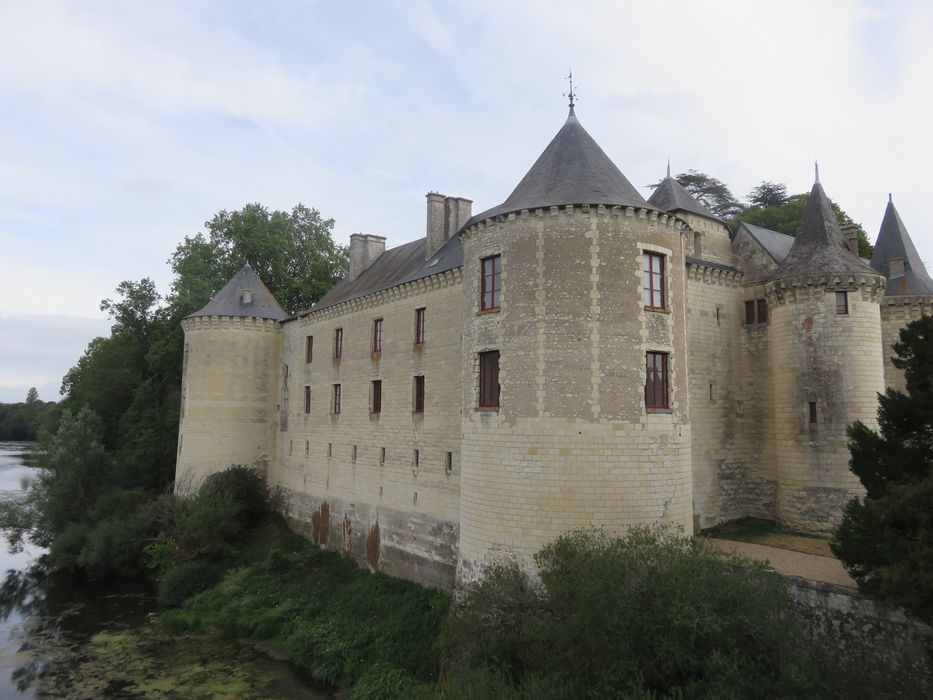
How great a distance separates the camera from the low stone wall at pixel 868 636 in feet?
29.8

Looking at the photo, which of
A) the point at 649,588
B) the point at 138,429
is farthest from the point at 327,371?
the point at 649,588

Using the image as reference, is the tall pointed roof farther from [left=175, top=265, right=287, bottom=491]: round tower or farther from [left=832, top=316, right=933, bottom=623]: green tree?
[left=175, top=265, right=287, bottom=491]: round tower

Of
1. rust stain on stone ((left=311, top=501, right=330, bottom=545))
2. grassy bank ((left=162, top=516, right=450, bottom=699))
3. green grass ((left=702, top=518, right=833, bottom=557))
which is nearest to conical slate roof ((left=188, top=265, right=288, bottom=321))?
rust stain on stone ((left=311, top=501, right=330, bottom=545))

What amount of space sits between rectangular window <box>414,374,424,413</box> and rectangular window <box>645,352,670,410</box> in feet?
24.9

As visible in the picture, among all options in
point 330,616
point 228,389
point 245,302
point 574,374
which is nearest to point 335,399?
point 228,389

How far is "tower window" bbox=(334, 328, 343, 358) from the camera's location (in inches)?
883

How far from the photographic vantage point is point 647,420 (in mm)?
12000

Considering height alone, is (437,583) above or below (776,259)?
below

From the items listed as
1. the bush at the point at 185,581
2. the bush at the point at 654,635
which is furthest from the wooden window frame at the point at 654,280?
the bush at the point at 185,581

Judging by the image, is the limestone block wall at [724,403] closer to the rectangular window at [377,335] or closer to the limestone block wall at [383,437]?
the limestone block wall at [383,437]

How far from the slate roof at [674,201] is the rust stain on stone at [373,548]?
12.9 m

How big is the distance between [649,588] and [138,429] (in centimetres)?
2763

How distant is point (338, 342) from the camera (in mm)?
22672

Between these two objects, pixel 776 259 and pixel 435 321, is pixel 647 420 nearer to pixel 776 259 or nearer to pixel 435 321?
pixel 435 321
